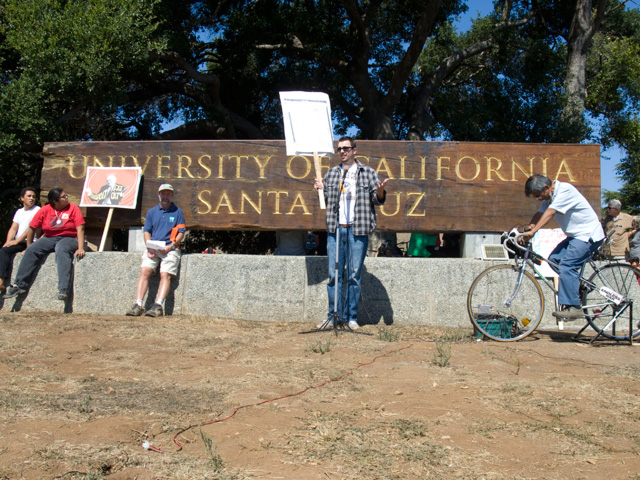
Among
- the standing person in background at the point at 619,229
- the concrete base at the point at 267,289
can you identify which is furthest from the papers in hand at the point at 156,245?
the standing person in background at the point at 619,229

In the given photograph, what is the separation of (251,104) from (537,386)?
13.6 meters

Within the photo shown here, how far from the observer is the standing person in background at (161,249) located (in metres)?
7.09

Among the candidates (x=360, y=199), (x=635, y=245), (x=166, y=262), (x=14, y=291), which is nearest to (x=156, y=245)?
(x=166, y=262)

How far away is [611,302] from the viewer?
6148 millimetres

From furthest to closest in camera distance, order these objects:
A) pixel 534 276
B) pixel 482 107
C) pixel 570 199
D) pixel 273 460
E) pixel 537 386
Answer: pixel 482 107 → pixel 534 276 → pixel 570 199 → pixel 537 386 → pixel 273 460

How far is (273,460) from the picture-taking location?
2943 mm

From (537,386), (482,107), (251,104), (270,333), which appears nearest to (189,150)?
(270,333)

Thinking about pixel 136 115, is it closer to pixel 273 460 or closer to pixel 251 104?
pixel 251 104

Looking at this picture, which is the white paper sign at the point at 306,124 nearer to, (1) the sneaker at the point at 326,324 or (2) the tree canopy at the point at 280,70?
(1) the sneaker at the point at 326,324

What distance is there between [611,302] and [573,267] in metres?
0.56

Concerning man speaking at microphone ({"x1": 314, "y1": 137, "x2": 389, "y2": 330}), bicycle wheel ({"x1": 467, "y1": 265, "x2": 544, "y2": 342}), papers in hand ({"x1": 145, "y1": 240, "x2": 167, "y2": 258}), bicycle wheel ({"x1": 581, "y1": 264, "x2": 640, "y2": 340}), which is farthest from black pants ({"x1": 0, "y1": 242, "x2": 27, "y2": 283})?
bicycle wheel ({"x1": 581, "y1": 264, "x2": 640, "y2": 340})

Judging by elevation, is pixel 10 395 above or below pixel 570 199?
below

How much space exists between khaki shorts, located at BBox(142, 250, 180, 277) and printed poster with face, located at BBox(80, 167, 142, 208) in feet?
3.37

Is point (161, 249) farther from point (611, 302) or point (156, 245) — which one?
point (611, 302)
